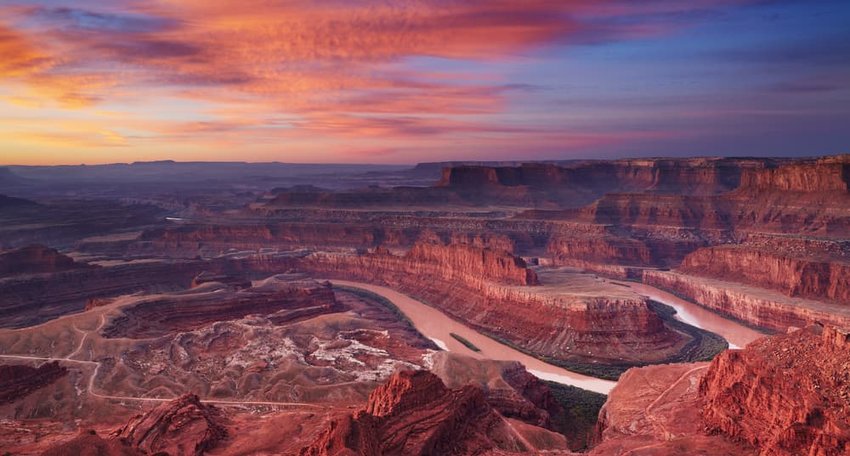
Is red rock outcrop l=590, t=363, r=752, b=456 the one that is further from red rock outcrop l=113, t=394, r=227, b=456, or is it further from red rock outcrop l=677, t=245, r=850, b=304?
red rock outcrop l=677, t=245, r=850, b=304

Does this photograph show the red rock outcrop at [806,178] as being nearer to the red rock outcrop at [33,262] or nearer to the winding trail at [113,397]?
the winding trail at [113,397]

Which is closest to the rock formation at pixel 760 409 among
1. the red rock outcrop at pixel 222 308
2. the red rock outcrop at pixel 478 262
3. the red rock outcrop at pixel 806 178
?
the red rock outcrop at pixel 478 262

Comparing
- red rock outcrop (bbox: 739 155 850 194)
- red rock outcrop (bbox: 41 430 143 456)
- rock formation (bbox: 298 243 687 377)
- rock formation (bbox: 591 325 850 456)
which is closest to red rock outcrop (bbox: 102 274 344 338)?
rock formation (bbox: 298 243 687 377)

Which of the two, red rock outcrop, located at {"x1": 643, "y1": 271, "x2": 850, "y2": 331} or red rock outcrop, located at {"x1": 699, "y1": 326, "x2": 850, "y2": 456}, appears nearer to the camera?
red rock outcrop, located at {"x1": 699, "y1": 326, "x2": 850, "y2": 456}

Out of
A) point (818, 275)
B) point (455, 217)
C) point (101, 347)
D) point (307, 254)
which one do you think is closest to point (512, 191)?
point (455, 217)

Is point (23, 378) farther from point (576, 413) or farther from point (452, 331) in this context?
point (452, 331)

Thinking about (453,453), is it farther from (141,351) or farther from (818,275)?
(818,275)
